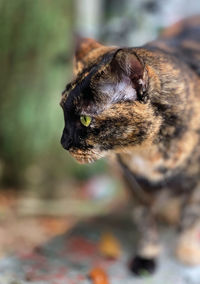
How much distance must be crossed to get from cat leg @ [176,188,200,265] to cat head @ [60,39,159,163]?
636 mm

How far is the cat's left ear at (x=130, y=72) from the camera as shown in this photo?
1537mm

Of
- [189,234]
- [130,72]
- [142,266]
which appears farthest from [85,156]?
[189,234]

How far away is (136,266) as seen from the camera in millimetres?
2203

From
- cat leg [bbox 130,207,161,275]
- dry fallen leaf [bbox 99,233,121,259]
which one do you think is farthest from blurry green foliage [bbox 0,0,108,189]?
cat leg [bbox 130,207,161,275]

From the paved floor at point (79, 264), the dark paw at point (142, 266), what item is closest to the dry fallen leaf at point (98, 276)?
the paved floor at point (79, 264)

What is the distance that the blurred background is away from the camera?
281cm

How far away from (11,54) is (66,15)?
50 cm

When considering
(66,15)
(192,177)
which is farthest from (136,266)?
(66,15)

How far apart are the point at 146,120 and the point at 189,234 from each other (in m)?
0.90

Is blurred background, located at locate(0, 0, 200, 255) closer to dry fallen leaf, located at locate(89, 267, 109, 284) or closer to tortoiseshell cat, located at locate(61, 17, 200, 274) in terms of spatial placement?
dry fallen leaf, located at locate(89, 267, 109, 284)

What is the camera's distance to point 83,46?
6.45ft

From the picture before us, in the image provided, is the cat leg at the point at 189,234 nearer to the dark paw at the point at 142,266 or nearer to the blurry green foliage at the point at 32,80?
the dark paw at the point at 142,266

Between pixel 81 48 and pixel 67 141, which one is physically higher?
pixel 81 48

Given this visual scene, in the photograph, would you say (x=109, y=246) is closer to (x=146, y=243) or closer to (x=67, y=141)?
(x=146, y=243)
